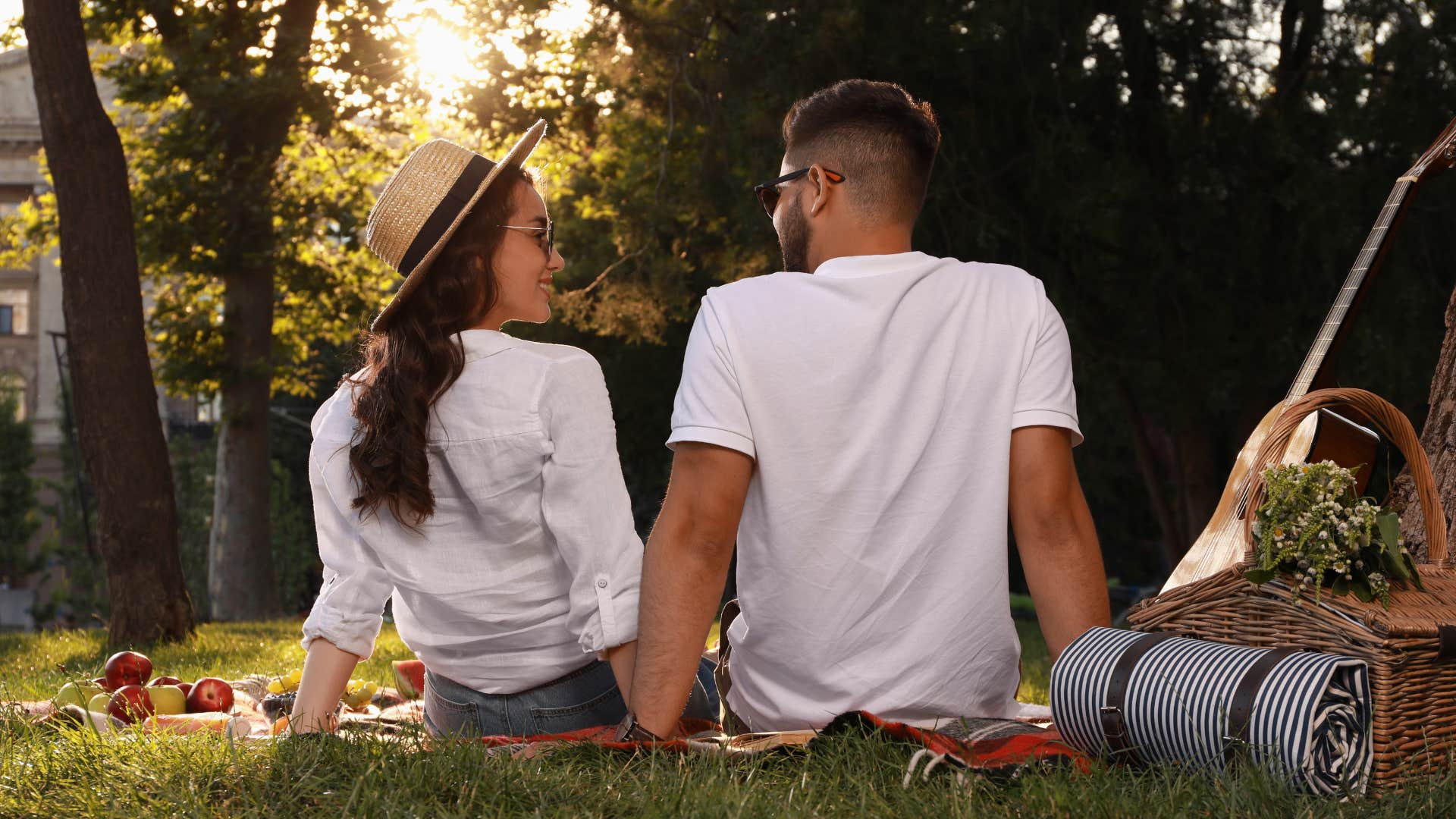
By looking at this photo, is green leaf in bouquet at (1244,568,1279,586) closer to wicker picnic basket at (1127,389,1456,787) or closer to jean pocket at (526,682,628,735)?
wicker picnic basket at (1127,389,1456,787)

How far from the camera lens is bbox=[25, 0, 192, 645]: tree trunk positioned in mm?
8656

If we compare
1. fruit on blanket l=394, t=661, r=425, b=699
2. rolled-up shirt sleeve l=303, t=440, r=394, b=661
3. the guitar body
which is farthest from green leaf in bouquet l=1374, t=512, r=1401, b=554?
fruit on blanket l=394, t=661, r=425, b=699

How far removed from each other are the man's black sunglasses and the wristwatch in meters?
1.32

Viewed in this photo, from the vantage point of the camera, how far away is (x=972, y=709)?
10.9 ft

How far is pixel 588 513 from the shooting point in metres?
3.54

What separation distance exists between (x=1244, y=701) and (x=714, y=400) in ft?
4.45

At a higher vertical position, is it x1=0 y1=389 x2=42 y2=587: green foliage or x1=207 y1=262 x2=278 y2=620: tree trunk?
x1=207 y1=262 x2=278 y2=620: tree trunk

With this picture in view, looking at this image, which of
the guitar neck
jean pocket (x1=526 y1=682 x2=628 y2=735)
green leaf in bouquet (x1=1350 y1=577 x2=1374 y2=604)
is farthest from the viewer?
the guitar neck

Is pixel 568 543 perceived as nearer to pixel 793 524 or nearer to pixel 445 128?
pixel 793 524

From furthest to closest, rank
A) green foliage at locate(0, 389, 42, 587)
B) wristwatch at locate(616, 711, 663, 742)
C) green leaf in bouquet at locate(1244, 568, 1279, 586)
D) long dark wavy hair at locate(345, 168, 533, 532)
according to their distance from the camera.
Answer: green foliage at locate(0, 389, 42, 587) < long dark wavy hair at locate(345, 168, 533, 532) < wristwatch at locate(616, 711, 663, 742) < green leaf in bouquet at locate(1244, 568, 1279, 586)

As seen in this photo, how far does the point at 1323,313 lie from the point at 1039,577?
10626mm

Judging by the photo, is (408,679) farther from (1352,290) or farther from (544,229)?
(1352,290)

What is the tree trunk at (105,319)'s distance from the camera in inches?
341

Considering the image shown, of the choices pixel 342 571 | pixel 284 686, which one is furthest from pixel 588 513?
pixel 284 686
